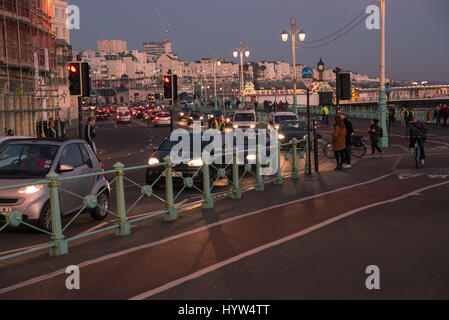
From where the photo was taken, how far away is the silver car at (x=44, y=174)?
977 cm

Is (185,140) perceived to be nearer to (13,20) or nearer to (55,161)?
(55,161)

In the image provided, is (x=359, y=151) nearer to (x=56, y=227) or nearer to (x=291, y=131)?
(x=291, y=131)

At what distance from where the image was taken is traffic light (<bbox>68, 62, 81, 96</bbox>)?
17.2m

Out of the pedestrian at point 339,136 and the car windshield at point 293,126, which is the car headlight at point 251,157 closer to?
the pedestrian at point 339,136

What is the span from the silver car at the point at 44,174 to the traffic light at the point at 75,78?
19.1 ft

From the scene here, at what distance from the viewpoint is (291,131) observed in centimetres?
2891

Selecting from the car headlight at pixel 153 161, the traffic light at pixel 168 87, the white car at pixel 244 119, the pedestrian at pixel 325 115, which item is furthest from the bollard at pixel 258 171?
the pedestrian at pixel 325 115

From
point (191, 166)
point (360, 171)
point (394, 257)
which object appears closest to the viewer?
point (394, 257)

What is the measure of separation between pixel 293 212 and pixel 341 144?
28.0 ft

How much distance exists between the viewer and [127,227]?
9.95 m

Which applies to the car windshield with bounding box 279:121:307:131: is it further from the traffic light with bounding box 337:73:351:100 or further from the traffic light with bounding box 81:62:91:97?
the traffic light with bounding box 81:62:91:97

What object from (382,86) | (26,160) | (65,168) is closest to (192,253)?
(65,168)

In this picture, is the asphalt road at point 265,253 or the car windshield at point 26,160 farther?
the car windshield at point 26,160
